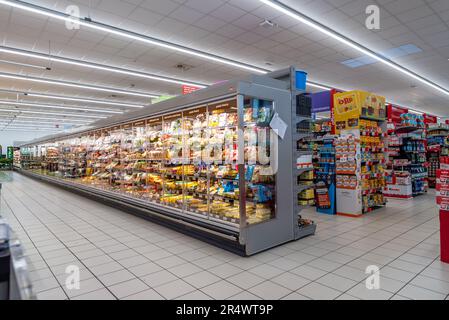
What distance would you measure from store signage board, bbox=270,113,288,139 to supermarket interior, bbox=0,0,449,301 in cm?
3

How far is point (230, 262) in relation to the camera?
3.67m

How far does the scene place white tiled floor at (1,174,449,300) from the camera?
2871mm

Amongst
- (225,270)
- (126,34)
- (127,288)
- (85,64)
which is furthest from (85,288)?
(85,64)

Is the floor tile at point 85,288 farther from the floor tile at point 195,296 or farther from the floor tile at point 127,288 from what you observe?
the floor tile at point 195,296

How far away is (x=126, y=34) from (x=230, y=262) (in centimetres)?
672

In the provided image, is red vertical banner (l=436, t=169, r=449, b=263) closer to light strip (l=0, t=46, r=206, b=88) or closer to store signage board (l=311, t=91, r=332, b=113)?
store signage board (l=311, t=91, r=332, b=113)

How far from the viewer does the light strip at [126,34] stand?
240 inches

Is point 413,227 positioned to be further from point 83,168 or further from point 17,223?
point 83,168

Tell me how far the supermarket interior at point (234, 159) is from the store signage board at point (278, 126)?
32 mm

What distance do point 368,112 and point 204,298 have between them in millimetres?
6002

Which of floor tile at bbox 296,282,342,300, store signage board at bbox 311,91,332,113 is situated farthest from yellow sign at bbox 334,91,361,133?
floor tile at bbox 296,282,342,300
